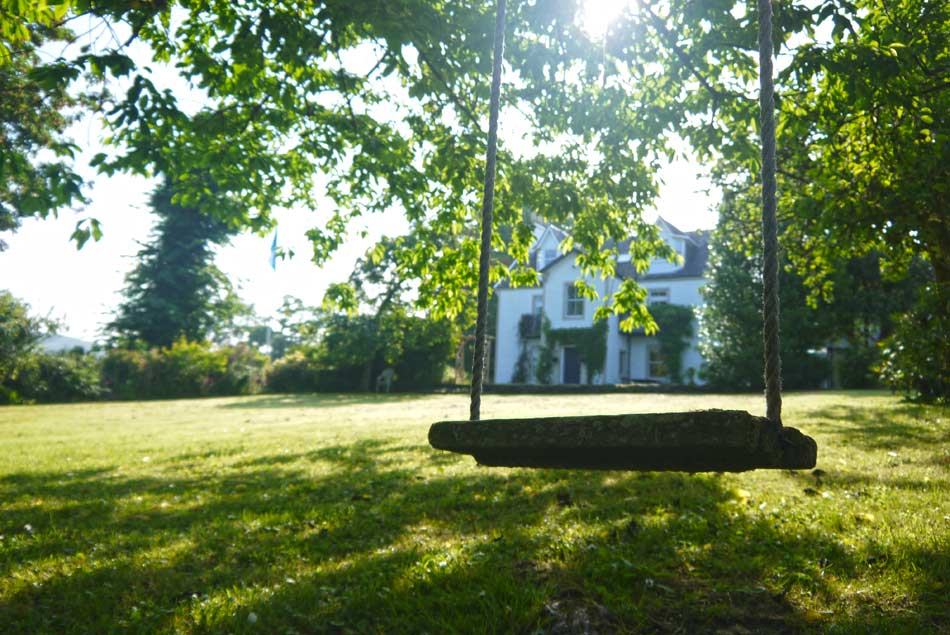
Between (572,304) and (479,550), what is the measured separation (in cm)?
2946

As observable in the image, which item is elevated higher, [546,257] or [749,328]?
[546,257]

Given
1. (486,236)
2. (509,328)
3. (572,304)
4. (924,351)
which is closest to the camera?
(486,236)

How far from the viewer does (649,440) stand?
87.4 inches

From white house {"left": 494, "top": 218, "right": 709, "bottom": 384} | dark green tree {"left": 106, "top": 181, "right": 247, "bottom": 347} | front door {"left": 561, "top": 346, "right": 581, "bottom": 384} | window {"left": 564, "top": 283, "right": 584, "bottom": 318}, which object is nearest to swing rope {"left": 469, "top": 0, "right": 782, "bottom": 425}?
white house {"left": 494, "top": 218, "right": 709, "bottom": 384}

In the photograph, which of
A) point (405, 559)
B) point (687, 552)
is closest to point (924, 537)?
point (687, 552)

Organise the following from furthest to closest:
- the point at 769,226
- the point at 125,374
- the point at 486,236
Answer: the point at 125,374
the point at 486,236
the point at 769,226

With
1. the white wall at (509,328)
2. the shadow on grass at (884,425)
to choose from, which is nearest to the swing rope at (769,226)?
the shadow on grass at (884,425)

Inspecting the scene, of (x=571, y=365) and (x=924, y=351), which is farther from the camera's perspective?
(x=571, y=365)

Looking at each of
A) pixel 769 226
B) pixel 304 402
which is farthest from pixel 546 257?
pixel 769 226

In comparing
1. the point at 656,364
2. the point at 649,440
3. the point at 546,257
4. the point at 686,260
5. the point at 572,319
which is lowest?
the point at 649,440

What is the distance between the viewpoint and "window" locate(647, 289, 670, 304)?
31.3m

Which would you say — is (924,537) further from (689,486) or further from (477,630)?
(477,630)

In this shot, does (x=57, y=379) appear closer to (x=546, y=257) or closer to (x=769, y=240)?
(x=546, y=257)

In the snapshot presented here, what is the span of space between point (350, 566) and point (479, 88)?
248 inches
